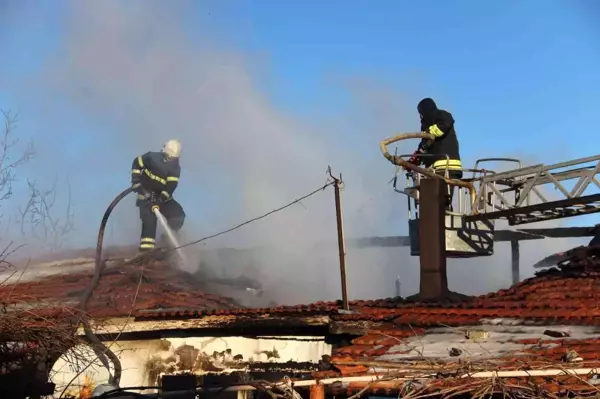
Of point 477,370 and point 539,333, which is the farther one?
point 539,333

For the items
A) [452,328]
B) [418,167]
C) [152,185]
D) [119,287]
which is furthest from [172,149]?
[452,328]

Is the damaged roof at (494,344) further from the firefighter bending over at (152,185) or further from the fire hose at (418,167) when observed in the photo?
the firefighter bending over at (152,185)

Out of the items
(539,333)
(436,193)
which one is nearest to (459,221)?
(436,193)

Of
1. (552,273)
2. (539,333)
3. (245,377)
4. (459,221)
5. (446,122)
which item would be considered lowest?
(245,377)

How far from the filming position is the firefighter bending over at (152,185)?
42.2 ft

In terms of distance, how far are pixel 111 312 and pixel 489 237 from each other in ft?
20.1

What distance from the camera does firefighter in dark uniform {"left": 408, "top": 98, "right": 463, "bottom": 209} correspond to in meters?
Answer: 10.5

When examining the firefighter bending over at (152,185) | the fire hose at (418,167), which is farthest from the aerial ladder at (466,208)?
the firefighter bending over at (152,185)

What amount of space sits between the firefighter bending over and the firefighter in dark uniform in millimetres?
5066

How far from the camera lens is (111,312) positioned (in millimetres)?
9445

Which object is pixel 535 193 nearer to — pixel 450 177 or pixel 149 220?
pixel 450 177

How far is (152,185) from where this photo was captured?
13.0 metres

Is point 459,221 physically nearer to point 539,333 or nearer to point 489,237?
point 489,237

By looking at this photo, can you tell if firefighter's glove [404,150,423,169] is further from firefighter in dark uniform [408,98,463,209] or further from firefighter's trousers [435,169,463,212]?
firefighter's trousers [435,169,463,212]
